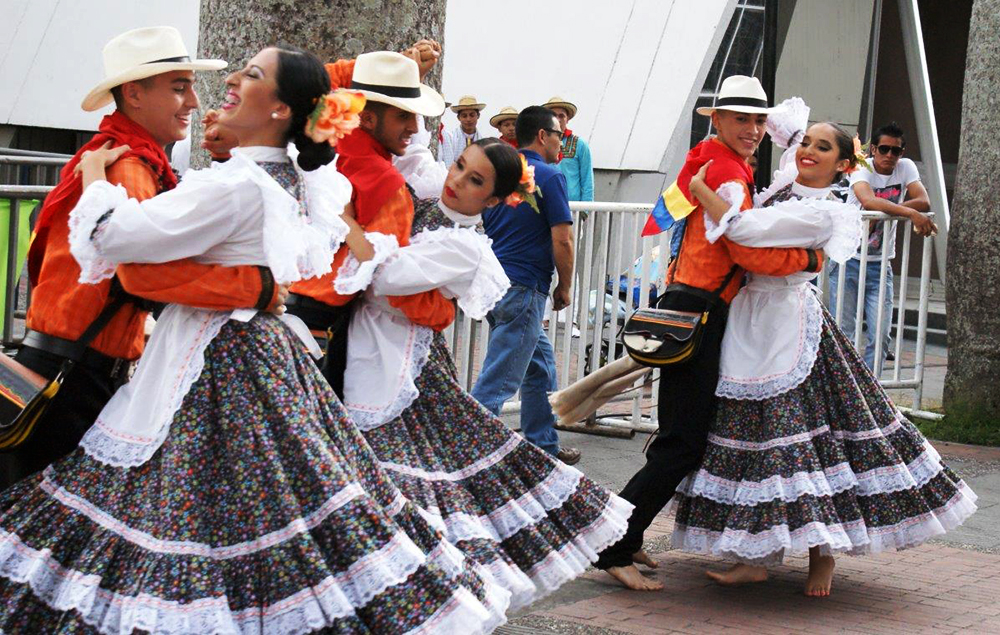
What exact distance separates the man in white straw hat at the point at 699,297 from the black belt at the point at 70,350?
2.29 m

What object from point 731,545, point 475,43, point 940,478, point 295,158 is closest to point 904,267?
point 940,478

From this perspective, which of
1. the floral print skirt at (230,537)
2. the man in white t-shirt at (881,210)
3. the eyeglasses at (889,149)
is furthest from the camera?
the eyeglasses at (889,149)

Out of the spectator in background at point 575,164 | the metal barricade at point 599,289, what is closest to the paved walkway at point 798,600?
the metal barricade at point 599,289

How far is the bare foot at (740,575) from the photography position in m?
5.74

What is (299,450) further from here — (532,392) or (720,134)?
(532,392)

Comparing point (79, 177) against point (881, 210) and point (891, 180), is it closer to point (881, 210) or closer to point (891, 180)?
point (881, 210)

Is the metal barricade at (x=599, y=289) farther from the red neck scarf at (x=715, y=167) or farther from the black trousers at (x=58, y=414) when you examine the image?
the black trousers at (x=58, y=414)

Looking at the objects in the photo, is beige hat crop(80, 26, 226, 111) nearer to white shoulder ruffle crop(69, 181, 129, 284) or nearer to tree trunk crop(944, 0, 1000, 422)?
white shoulder ruffle crop(69, 181, 129, 284)

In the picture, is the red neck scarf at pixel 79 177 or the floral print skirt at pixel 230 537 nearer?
the floral print skirt at pixel 230 537

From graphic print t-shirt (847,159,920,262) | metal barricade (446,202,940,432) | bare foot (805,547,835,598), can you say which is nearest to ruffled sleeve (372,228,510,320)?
bare foot (805,547,835,598)

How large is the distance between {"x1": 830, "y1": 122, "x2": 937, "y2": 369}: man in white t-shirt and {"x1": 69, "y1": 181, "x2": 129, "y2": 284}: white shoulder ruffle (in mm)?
6645

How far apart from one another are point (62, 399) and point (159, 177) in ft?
2.29

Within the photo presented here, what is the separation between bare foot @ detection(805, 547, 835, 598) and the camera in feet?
18.6

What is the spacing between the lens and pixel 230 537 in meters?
3.69
